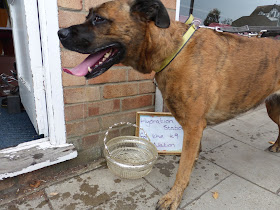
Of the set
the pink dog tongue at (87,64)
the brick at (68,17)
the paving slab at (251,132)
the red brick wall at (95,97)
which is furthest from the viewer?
the paving slab at (251,132)

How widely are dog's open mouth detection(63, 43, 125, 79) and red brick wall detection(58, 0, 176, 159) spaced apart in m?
0.45

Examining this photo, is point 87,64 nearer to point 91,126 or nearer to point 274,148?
point 91,126

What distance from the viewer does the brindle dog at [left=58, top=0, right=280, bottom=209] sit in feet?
4.48

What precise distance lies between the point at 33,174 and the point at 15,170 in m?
0.20

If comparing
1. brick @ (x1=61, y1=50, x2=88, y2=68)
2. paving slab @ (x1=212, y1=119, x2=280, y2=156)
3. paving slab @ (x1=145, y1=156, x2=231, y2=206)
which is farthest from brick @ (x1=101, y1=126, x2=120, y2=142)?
paving slab @ (x1=212, y1=119, x2=280, y2=156)

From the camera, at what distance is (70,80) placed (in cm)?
188

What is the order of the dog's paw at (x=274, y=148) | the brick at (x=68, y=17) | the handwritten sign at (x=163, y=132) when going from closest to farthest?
the brick at (x=68, y=17) < the handwritten sign at (x=163, y=132) < the dog's paw at (x=274, y=148)

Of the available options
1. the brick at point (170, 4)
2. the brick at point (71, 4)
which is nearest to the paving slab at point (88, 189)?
the brick at point (71, 4)

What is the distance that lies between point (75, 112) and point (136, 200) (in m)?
0.97

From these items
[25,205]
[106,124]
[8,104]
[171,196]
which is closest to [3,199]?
[25,205]

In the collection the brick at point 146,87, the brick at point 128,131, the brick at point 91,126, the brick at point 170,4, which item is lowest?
the brick at point 128,131

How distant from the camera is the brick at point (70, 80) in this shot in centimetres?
185

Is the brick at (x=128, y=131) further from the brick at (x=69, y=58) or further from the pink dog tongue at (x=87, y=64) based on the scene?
the pink dog tongue at (x=87, y=64)

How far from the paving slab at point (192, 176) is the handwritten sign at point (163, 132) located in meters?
0.12
